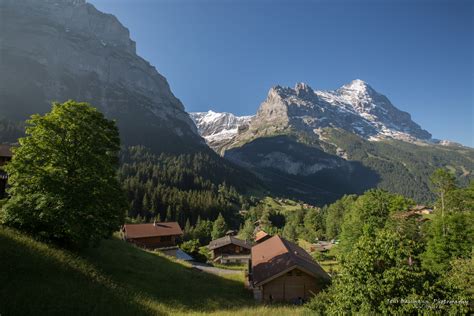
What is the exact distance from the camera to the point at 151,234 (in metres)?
72.6

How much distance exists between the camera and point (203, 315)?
1697 centimetres

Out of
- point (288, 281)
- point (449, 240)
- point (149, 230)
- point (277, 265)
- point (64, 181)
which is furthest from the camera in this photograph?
point (149, 230)

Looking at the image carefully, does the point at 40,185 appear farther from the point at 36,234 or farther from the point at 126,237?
the point at 126,237

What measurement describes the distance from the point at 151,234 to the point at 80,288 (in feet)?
195

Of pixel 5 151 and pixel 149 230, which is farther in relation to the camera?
pixel 149 230

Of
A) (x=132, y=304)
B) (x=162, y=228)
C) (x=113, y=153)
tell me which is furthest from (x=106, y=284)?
(x=162, y=228)

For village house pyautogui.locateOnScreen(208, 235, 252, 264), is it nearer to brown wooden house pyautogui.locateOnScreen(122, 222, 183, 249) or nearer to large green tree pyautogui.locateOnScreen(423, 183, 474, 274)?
brown wooden house pyautogui.locateOnScreen(122, 222, 183, 249)

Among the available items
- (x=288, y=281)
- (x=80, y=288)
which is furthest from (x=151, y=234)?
(x=80, y=288)

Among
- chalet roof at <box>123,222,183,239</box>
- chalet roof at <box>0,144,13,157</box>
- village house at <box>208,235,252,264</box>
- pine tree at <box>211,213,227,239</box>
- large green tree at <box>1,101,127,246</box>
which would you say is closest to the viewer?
large green tree at <box>1,101,127,246</box>

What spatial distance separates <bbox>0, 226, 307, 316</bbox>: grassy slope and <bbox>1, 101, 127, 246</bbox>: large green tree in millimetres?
1638

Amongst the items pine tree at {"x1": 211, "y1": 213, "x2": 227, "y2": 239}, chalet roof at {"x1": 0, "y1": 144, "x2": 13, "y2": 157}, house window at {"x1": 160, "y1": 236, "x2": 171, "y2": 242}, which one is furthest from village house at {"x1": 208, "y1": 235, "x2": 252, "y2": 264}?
chalet roof at {"x1": 0, "y1": 144, "x2": 13, "y2": 157}

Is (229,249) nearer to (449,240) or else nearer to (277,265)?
(277,265)

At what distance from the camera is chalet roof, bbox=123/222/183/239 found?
71.2 m

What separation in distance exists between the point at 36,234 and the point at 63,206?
125 inches
